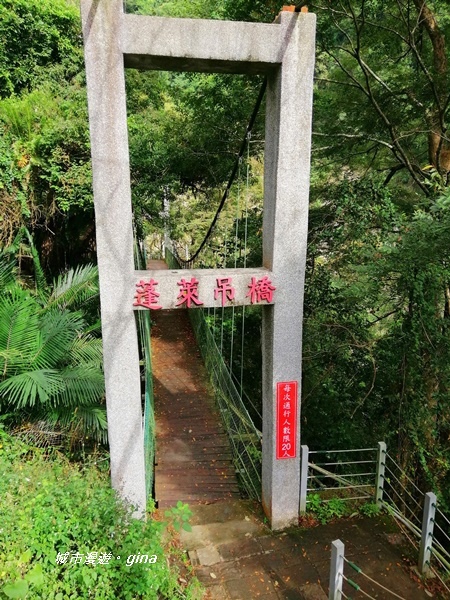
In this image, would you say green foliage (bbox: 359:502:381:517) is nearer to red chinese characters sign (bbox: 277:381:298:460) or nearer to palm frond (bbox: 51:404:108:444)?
red chinese characters sign (bbox: 277:381:298:460)

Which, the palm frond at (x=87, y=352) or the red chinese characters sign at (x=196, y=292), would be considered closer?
the red chinese characters sign at (x=196, y=292)

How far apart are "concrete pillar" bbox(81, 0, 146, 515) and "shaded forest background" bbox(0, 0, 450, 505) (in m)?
0.95

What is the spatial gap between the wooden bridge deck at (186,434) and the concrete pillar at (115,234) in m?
1.01

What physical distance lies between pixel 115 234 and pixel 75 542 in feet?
6.48

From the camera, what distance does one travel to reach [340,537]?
3.52 m

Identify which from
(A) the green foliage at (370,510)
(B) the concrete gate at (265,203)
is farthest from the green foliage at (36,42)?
(A) the green foliage at (370,510)

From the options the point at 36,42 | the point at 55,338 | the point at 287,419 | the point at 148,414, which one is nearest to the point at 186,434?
the point at 148,414

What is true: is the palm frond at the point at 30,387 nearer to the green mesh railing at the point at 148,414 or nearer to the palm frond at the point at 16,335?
the palm frond at the point at 16,335

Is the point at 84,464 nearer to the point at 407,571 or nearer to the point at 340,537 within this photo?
the point at 340,537

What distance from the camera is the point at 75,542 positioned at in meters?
2.54

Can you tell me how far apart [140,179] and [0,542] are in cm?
570

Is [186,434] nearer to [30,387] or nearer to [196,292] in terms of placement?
[30,387]

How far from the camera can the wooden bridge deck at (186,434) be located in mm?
4344

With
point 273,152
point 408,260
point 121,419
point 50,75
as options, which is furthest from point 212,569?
point 50,75
